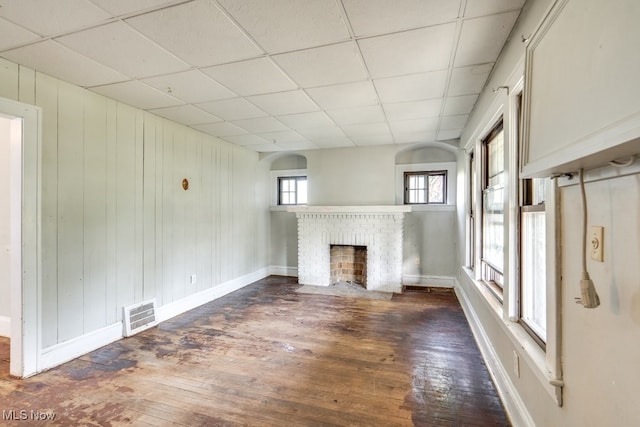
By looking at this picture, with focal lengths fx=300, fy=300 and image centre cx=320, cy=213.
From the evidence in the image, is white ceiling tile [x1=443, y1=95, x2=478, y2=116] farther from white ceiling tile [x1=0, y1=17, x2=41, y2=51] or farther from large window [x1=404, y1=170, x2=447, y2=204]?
white ceiling tile [x1=0, y1=17, x2=41, y2=51]

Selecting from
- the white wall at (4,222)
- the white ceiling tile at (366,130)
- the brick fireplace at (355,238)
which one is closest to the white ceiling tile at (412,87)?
the white ceiling tile at (366,130)

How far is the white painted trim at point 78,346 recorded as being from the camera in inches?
101

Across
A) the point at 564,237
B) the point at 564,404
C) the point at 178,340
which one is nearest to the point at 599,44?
the point at 564,237

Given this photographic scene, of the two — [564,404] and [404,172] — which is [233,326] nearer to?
[564,404]

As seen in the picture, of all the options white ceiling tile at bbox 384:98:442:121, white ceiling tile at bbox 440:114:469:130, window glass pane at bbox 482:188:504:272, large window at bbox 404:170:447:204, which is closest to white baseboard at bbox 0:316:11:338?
white ceiling tile at bbox 384:98:442:121

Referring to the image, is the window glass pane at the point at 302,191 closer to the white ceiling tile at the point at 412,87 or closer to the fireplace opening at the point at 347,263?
the fireplace opening at the point at 347,263

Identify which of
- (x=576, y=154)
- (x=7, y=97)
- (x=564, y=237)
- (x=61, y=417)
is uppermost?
(x=7, y=97)

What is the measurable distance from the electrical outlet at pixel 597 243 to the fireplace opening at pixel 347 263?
444cm

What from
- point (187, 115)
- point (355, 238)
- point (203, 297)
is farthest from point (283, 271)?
point (187, 115)

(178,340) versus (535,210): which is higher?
(535,210)

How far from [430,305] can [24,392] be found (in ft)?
14.0

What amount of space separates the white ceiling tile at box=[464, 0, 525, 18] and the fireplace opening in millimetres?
4156

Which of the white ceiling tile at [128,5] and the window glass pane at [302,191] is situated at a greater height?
the white ceiling tile at [128,5]

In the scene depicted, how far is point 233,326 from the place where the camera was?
3.51 m
